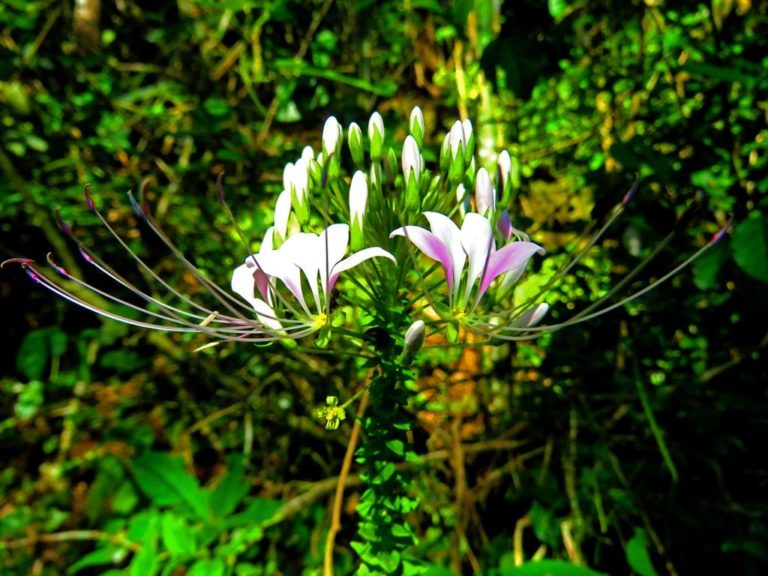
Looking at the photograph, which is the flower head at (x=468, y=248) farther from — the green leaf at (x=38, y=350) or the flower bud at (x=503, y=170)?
the green leaf at (x=38, y=350)

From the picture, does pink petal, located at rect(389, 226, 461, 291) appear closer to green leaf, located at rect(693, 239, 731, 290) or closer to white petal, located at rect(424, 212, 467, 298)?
white petal, located at rect(424, 212, 467, 298)

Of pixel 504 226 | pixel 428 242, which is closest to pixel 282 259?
pixel 428 242

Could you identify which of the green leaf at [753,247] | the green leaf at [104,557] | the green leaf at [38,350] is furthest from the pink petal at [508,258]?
the green leaf at [38,350]

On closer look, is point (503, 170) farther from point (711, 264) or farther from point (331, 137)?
point (711, 264)

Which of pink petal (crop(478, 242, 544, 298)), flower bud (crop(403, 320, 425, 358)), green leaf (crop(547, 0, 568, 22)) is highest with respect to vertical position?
green leaf (crop(547, 0, 568, 22))

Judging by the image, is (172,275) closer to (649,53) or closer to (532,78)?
(532,78)

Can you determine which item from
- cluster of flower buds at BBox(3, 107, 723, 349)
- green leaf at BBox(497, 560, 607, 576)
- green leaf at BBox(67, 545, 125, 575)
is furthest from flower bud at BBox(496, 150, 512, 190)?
green leaf at BBox(67, 545, 125, 575)

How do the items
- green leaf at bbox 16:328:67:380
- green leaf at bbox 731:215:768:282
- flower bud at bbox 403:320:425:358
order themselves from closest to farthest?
flower bud at bbox 403:320:425:358, green leaf at bbox 731:215:768:282, green leaf at bbox 16:328:67:380

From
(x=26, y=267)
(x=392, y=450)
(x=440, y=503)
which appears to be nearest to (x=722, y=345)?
(x=440, y=503)
